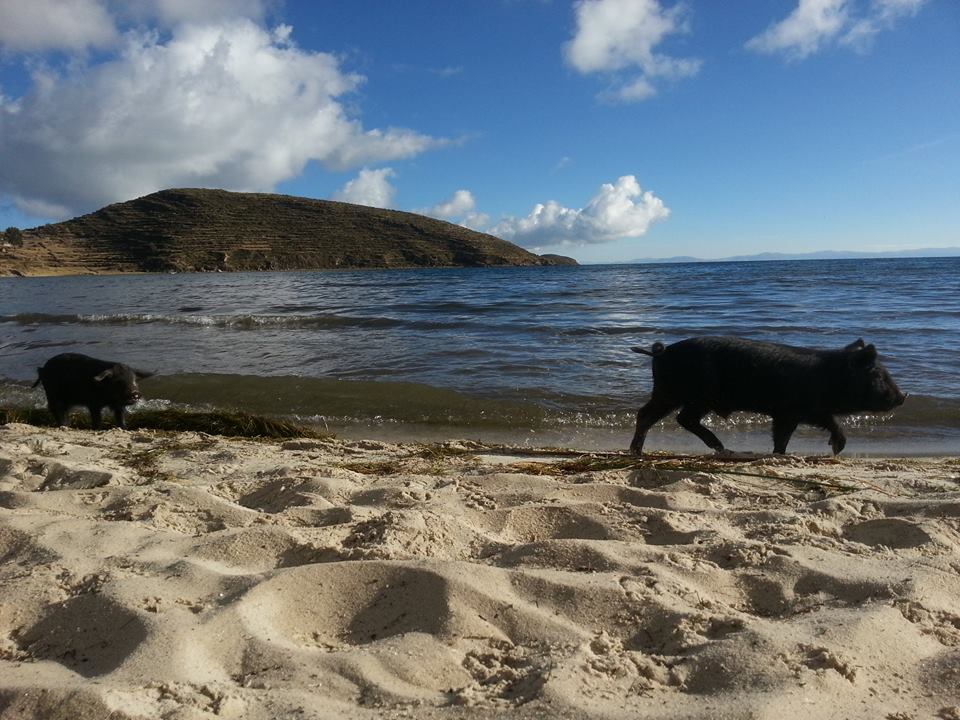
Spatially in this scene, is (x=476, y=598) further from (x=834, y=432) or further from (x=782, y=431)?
(x=834, y=432)

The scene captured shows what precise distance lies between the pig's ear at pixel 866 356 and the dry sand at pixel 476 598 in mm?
1573

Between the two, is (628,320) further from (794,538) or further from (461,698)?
(461,698)

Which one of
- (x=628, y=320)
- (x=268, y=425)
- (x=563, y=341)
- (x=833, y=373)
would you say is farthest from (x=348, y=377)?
(x=628, y=320)

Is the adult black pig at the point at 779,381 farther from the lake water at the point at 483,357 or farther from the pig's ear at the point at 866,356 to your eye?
the lake water at the point at 483,357

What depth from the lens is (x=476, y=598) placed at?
2.40m

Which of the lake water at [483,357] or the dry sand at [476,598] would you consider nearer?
the dry sand at [476,598]

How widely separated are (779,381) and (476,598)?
409 cm

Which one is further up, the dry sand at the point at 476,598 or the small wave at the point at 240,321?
the small wave at the point at 240,321

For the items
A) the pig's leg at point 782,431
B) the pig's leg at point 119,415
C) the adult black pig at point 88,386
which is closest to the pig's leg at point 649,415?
the pig's leg at point 782,431

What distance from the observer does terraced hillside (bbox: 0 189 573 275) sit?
270 ft

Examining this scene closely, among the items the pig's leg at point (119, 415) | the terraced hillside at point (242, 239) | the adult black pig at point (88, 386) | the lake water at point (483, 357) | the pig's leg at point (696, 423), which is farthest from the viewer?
the terraced hillside at point (242, 239)

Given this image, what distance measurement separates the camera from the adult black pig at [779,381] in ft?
18.0

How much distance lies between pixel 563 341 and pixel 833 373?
895 cm

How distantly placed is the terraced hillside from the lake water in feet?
205
